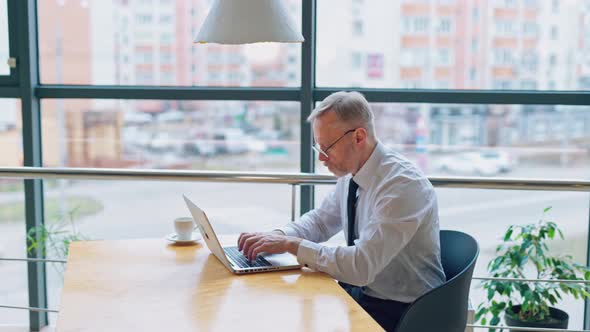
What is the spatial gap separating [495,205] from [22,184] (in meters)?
2.69

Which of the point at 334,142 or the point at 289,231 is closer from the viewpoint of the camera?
the point at 334,142

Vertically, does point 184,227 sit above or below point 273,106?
below

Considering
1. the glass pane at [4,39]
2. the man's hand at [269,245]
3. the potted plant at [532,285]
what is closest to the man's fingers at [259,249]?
the man's hand at [269,245]

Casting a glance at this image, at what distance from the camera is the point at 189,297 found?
1943 mm

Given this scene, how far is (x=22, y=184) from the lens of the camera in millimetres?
4246

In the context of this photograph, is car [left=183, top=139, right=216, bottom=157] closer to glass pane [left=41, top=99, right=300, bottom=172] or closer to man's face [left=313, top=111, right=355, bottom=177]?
glass pane [left=41, top=99, right=300, bottom=172]

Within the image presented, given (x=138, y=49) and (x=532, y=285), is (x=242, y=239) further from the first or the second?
(x=138, y=49)

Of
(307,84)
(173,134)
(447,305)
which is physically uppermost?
(307,84)

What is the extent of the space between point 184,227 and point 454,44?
213cm

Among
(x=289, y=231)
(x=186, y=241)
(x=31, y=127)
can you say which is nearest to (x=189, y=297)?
(x=186, y=241)

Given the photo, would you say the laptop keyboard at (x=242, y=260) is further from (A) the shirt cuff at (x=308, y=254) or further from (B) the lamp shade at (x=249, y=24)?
(B) the lamp shade at (x=249, y=24)

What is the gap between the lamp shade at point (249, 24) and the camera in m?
2.17

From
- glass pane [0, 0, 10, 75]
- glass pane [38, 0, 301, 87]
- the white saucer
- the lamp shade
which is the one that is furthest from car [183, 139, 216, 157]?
the lamp shade

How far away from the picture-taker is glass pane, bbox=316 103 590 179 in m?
3.89
